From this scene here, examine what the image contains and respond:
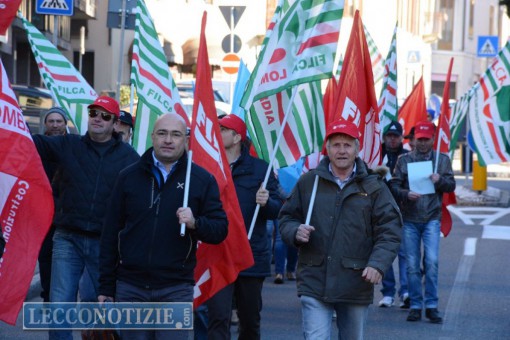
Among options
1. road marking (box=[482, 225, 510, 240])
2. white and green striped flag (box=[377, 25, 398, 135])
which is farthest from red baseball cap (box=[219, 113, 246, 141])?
road marking (box=[482, 225, 510, 240])

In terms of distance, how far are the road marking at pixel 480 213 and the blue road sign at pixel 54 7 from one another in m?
9.94

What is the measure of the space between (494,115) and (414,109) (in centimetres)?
400

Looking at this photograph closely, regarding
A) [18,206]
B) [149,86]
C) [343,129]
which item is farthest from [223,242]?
[149,86]

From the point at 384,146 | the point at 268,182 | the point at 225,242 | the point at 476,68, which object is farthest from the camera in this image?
the point at 476,68

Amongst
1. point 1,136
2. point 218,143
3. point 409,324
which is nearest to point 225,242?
point 218,143

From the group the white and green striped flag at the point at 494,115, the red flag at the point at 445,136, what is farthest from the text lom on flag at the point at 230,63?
the red flag at the point at 445,136

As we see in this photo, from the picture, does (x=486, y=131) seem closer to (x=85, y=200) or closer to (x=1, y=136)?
(x=85, y=200)

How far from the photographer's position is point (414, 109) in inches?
651

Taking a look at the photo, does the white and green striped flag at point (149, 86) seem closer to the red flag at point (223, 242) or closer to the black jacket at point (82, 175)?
the black jacket at point (82, 175)

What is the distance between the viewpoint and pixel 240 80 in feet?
47.2

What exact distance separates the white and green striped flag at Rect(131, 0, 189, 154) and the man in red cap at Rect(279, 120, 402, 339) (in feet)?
12.3

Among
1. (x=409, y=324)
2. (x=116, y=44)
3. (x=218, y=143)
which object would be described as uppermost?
(x=116, y=44)

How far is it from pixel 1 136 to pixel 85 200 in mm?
1529

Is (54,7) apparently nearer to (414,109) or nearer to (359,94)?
(414,109)
